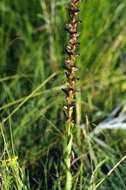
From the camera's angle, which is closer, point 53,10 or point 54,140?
point 54,140

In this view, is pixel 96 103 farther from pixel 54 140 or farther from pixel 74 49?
pixel 74 49

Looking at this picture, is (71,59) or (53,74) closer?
(71,59)

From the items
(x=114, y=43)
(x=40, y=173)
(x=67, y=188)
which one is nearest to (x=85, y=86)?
(x=114, y=43)

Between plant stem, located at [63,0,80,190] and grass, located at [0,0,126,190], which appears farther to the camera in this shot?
grass, located at [0,0,126,190]

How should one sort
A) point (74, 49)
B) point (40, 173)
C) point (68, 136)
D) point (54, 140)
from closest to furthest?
point (74, 49)
point (68, 136)
point (40, 173)
point (54, 140)

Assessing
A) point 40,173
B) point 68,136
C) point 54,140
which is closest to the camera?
point 68,136

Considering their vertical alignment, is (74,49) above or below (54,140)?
above

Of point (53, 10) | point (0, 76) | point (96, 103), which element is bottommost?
point (96, 103)

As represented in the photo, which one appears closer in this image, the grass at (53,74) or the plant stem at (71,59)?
the plant stem at (71,59)
